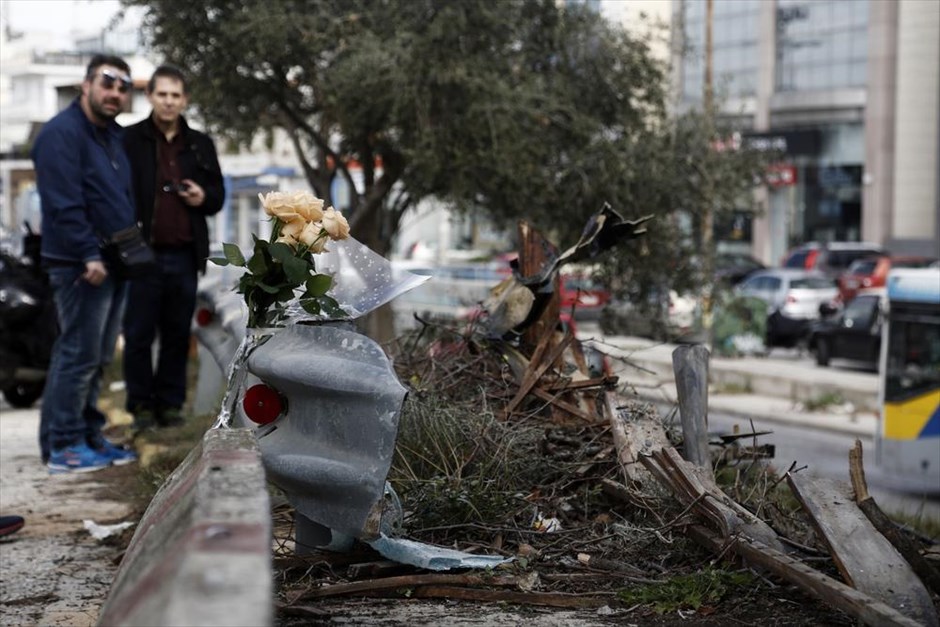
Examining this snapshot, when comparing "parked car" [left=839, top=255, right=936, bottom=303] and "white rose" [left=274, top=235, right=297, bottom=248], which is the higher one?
"white rose" [left=274, top=235, right=297, bottom=248]

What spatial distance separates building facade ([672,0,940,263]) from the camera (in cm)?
4750

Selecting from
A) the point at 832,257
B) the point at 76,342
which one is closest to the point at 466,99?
the point at 76,342

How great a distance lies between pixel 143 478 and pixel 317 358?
102 inches

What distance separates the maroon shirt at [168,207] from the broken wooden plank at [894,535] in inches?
170

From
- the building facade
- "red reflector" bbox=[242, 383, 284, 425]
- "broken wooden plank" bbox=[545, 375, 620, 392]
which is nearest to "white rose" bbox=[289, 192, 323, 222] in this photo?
"red reflector" bbox=[242, 383, 284, 425]

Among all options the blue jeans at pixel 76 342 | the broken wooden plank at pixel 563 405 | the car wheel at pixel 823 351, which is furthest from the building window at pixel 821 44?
the broken wooden plank at pixel 563 405

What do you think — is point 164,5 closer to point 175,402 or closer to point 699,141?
point 699,141

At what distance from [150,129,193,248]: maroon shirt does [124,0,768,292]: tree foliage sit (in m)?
5.09

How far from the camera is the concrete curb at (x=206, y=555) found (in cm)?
225

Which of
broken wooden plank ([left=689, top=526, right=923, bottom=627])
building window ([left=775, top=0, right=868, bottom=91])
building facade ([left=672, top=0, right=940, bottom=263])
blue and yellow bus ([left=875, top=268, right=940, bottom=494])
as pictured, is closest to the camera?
broken wooden plank ([left=689, top=526, right=923, bottom=627])

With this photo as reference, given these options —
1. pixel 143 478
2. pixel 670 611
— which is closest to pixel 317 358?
pixel 670 611

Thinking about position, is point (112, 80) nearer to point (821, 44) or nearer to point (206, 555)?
point (206, 555)

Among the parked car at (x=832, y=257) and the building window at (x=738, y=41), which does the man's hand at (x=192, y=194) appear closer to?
the parked car at (x=832, y=257)

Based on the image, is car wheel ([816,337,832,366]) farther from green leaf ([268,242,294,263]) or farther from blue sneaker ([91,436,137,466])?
green leaf ([268,242,294,263])
